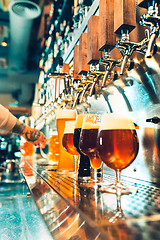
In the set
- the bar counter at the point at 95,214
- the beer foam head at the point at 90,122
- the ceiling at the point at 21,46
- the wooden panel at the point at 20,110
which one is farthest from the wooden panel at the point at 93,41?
the wooden panel at the point at 20,110

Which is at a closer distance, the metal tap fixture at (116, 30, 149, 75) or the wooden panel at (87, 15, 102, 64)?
the metal tap fixture at (116, 30, 149, 75)

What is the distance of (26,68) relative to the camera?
847cm

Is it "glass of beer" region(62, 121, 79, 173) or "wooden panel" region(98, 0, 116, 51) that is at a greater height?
"wooden panel" region(98, 0, 116, 51)

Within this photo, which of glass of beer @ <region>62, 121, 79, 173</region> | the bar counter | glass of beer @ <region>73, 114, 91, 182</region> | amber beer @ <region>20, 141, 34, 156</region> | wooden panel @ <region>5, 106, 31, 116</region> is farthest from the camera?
wooden panel @ <region>5, 106, 31, 116</region>

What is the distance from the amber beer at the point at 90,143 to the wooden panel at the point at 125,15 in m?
0.47

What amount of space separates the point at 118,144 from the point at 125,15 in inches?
26.0

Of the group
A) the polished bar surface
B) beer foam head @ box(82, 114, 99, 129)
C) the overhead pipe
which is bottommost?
the polished bar surface

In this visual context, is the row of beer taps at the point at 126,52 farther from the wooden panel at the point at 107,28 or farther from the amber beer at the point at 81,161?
the amber beer at the point at 81,161

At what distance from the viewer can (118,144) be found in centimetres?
70

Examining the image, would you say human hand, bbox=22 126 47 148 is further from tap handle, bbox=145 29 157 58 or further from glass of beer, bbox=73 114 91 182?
tap handle, bbox=145 29 157 58

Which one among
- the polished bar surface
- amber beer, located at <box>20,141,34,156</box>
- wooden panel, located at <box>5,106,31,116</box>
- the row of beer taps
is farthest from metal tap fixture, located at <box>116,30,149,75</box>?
wooden panel, located at <box>5,106,31,116</box>

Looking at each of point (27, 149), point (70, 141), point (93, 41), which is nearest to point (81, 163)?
Answer: point (70, 141)

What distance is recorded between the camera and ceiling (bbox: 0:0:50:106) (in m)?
4.95

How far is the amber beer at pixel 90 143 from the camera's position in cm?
96
